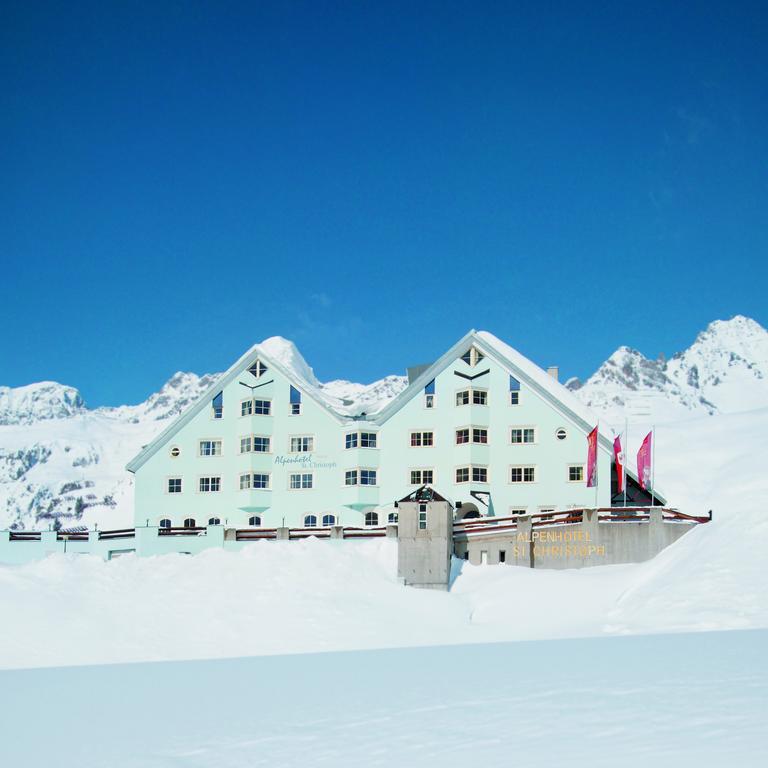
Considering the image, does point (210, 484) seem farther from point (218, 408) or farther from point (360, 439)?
point (360, 439)

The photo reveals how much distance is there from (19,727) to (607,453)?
39590mm

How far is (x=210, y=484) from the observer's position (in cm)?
5912

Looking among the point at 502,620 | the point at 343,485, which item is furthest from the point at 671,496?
the point at 502,620

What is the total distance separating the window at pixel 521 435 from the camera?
55.9 metres

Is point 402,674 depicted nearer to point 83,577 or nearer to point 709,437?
point 83,577

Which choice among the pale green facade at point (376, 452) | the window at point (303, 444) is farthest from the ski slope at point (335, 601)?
the window at point (303, 444)

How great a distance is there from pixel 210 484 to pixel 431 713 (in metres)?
42.7

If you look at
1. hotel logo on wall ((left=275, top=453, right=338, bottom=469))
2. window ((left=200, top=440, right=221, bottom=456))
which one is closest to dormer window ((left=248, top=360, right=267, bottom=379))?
window ((left=200, top=440, right=221, bottom=456))

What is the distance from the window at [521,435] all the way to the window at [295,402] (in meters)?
12.1

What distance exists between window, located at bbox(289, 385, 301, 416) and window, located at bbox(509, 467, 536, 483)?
41.1 feet

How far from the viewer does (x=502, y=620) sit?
4016cm

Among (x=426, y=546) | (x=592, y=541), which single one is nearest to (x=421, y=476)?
(x=426, y=546)

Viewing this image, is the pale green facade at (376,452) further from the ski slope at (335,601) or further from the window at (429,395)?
the ski slope at (335,601)

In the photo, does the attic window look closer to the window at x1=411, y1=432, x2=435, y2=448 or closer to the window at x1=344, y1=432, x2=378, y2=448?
the window at x1=411, y1=432, x2=435, y2=448
